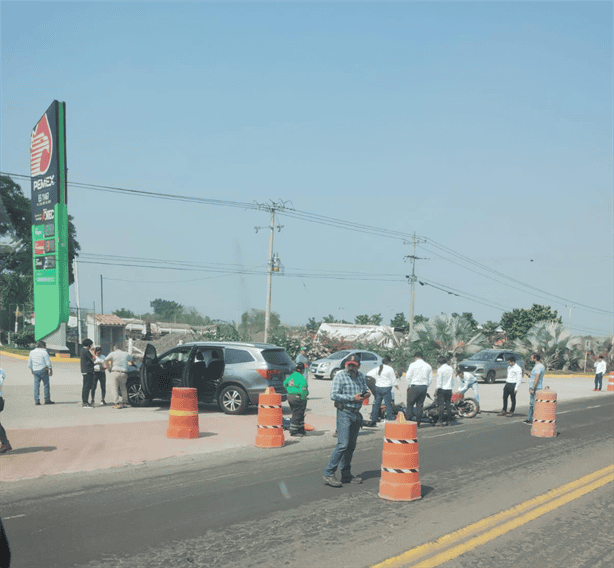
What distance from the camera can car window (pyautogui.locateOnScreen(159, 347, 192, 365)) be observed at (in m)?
17.4

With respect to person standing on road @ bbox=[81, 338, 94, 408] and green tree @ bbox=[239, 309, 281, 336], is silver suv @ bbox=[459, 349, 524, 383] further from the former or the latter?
green tree @ bbox=[239, 309, 281, 336]

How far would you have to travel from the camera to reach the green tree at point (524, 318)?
79.4 m

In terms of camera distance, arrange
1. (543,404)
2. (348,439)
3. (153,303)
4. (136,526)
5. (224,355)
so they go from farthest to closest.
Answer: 1. (153,303)
2. (224,355)
3. (543,404)
4. (348,439)
5. (136,526)

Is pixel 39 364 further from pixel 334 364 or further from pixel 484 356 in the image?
pixel 484 356

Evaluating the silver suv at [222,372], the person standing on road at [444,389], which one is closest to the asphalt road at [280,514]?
the person standing on road at [444,389]

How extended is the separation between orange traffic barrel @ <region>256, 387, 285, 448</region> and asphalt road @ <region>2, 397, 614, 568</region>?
23.5 inches

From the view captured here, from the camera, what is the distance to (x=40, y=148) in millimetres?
→ 31938

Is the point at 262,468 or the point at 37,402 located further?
the point at 37,402

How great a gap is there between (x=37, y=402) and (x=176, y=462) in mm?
8769

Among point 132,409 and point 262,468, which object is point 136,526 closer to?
point 262,468

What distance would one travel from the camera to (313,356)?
39094 millimetres

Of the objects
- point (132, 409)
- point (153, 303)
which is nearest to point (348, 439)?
point (132, 409)

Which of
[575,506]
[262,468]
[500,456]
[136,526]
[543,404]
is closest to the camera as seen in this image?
[136,526]

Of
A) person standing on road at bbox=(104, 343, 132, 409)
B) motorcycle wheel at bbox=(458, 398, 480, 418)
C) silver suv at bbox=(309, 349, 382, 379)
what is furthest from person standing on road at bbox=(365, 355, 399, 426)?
silver suv at bbox=(309, 349, 382, 379)
